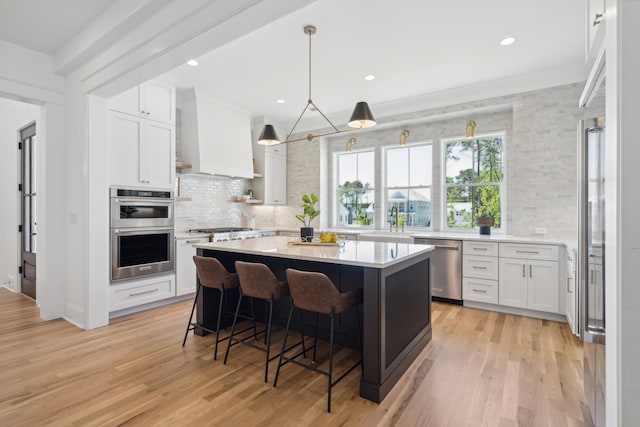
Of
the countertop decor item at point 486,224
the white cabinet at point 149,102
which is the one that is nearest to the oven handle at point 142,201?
the white cabinet at point 149,102

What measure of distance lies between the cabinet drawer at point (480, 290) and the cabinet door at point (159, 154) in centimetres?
418

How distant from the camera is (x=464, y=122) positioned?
5.05m

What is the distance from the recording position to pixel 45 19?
9.69 ft

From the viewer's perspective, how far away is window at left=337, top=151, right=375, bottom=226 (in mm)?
6129

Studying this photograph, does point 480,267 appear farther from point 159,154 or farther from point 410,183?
point 159,154

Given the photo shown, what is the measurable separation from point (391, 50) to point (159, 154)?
10.3 ft

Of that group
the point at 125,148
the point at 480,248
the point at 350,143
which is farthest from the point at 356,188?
the point at 125,148

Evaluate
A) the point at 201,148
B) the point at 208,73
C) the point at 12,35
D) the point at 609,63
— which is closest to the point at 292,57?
the point at 208,73

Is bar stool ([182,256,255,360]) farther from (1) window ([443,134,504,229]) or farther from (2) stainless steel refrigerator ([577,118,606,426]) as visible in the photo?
(1) window ([443,134,504,229])

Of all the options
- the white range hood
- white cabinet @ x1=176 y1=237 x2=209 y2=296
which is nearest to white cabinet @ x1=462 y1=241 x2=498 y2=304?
white cabinet @ x1=176 y1=237 x2=209 y2=296

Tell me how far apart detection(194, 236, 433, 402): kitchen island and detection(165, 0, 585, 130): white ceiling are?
84.4 inches

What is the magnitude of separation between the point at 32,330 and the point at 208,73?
3586 millimetres

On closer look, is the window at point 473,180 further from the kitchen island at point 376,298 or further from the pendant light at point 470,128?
the kitchen island at point 376,298

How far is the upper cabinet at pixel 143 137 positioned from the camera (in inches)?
149
